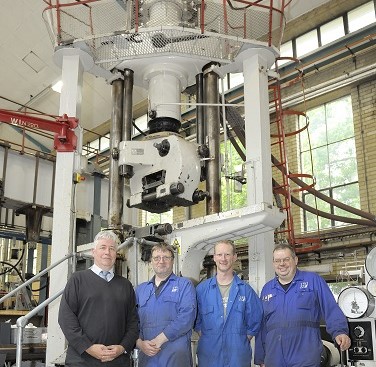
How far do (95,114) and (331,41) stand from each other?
6.88 metres

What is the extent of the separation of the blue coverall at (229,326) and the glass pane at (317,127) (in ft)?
24.7

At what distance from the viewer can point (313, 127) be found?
35.7 ft

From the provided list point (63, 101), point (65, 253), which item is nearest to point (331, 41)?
point (63, 101)

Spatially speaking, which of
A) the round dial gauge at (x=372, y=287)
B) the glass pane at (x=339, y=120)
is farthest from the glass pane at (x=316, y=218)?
the round dial gauge at (x=372, y=287)

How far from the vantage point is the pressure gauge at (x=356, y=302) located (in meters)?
5.07

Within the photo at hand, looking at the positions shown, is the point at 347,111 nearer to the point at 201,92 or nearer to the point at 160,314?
the point at 201,92

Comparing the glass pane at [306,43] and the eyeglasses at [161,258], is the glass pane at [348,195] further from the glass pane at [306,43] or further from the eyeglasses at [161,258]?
the eyeglasses at [161,258]

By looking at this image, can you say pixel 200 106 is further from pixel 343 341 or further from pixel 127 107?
pixel 343 341

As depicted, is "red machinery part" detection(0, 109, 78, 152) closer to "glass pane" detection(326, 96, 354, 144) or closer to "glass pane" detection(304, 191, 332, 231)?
"glass pane" detection(304, 191, 332, 231)

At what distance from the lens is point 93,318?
3359 mm

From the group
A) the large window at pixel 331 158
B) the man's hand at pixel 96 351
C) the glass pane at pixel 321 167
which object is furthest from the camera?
the glass pane at pixel 321 167

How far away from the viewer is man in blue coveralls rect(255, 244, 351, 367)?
138 inches

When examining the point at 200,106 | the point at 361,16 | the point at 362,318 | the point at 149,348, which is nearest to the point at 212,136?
the point at 200,106

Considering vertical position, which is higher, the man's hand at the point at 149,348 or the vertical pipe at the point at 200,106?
the vertical pipe at the point at 200,106
